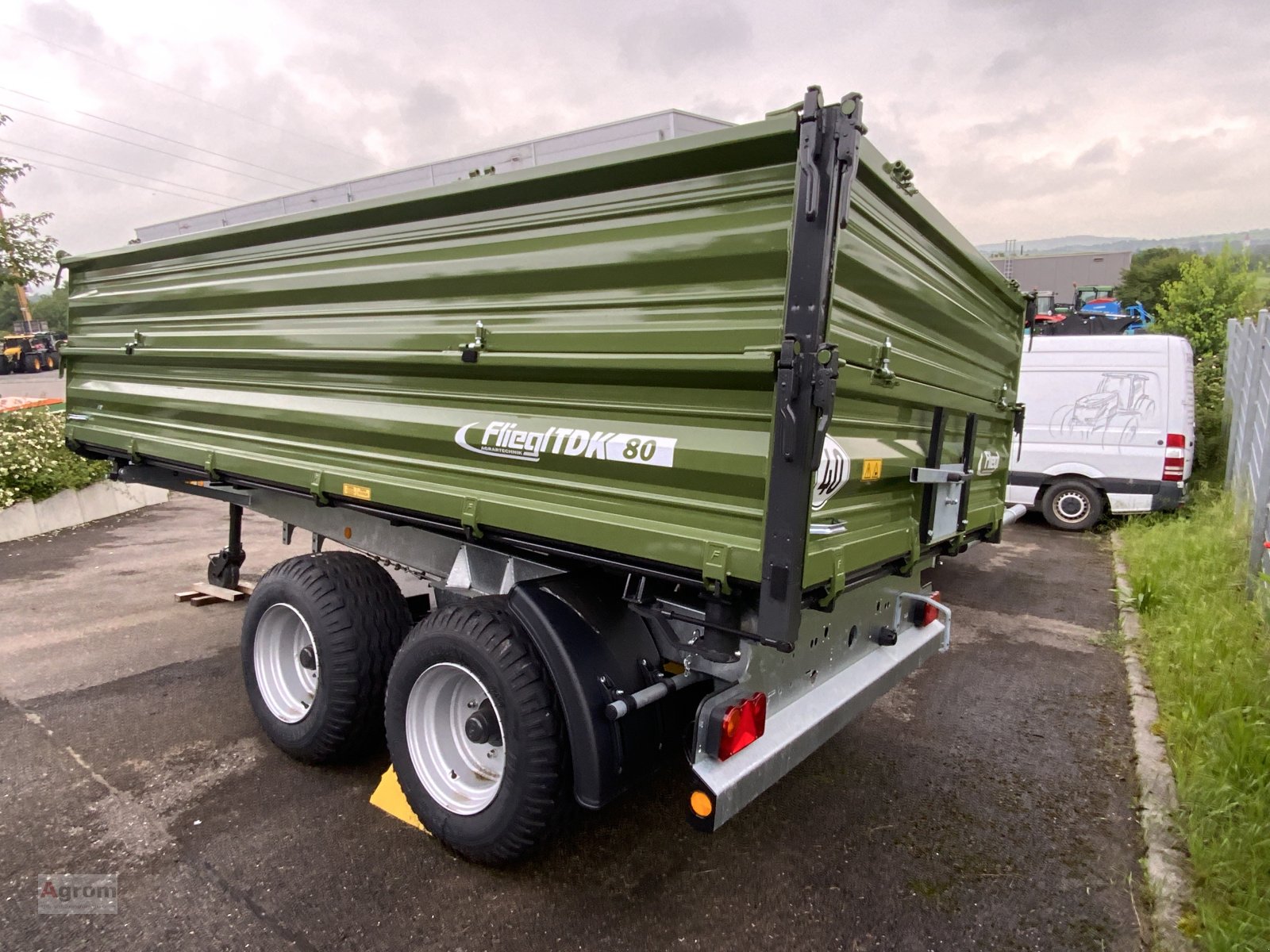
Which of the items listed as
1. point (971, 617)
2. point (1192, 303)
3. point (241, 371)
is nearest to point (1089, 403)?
point (971, 617)

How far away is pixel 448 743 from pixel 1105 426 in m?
8.49

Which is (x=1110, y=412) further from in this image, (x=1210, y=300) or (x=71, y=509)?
(x=1210, y=300)

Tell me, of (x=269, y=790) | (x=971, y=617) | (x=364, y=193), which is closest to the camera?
(x=269, y=790)

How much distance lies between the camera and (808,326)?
201 centimetres

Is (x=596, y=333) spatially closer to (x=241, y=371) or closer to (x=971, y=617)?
(x=241, y=371)

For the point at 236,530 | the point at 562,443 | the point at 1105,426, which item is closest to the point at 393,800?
the point at 562,443

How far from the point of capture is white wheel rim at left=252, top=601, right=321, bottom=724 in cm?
362

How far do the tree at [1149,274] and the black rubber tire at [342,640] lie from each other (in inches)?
1633

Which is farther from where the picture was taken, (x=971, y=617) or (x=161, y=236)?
(x=971, y=617)

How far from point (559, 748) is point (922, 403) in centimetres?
192

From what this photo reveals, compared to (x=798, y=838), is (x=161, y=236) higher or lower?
higher

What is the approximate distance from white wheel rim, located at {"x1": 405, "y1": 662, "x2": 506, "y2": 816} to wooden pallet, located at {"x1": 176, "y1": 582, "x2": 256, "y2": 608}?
368 cm

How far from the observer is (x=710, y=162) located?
2.25 metres

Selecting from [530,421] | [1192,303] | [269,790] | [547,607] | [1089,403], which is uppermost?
[1192,303]
